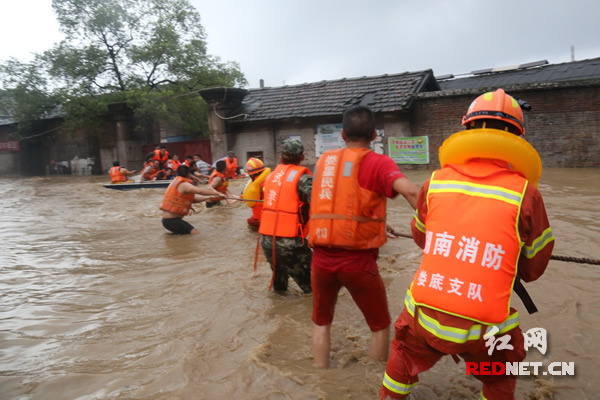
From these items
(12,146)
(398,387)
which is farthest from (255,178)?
(12,146)

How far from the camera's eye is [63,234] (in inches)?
361

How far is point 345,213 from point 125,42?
77.3 ft

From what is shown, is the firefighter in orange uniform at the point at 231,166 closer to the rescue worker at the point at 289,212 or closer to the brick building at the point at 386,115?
the brick building at the point at 386,115

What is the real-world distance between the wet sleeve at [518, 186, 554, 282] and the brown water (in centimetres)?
A: 128

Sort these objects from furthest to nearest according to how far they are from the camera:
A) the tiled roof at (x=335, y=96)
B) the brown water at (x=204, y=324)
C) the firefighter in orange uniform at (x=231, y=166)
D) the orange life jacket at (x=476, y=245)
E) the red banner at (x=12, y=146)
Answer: the red banner at (x=12, y=146) < the tiled roof at (x=335, y=96) < the firefighter in orange uniform at (x=231, y=166) < the brown water at (x=204, y=324) < the orange life jacket at (x=476, y=245)

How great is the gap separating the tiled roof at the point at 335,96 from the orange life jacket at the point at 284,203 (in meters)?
11.2

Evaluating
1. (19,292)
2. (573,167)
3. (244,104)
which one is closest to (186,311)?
(19,292)

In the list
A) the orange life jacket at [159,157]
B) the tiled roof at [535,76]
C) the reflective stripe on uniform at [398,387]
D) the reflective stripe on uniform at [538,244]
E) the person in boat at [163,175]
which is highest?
the tiled roof at [535,76]

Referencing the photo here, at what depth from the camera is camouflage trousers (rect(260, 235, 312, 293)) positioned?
13.6ft

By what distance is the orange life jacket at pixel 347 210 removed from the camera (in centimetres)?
273

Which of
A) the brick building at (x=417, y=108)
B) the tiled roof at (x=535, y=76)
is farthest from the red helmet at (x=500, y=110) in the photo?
the tiled roof at (x=535, y=76)

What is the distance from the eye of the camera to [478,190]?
6.03 feet

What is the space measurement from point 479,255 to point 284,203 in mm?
2475

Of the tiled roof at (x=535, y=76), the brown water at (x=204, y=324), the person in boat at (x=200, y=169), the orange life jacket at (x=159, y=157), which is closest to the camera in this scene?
the brown water at (x=204, y=324)
